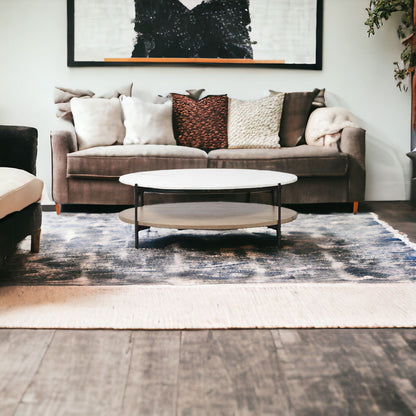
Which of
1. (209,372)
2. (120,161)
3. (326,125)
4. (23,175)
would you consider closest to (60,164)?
(120,161)

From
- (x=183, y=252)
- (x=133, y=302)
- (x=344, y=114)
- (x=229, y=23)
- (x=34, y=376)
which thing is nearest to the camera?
(x=34, y=376)

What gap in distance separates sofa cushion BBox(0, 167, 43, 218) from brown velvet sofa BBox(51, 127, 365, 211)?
1322 mm

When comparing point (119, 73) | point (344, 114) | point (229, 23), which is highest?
point (229, 23)

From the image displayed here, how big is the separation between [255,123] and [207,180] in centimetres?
170

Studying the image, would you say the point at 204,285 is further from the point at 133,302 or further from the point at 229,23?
the point at 229,23

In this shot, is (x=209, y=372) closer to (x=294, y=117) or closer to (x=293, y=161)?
(x=293, y=161)

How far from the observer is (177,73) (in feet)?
15.8

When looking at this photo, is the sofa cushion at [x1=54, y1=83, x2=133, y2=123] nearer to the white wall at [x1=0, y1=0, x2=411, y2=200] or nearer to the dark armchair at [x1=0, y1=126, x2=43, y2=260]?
the white wall at [x1=0, y1=0, x2=411, y2=200]

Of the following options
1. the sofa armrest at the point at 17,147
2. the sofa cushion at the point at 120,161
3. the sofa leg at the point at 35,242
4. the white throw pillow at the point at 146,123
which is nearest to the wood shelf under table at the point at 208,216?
the sofa leg at the point at 35,242

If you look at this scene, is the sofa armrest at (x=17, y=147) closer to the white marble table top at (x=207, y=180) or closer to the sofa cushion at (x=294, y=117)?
the white marble table top at (x=207, y=180)

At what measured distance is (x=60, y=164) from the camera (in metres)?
4.00

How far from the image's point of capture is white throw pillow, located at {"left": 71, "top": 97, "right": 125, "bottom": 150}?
424 cm

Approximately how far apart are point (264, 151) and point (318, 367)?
2777 mm

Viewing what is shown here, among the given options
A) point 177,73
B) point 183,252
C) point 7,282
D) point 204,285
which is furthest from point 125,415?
point 177,73
